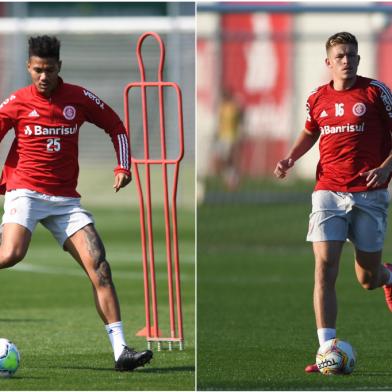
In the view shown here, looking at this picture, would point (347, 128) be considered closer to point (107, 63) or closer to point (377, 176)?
point (377, 176)

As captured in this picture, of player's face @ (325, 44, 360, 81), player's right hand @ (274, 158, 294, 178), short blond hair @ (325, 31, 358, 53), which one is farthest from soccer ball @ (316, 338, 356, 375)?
short blond hair @ (325, 31, 358, 53)

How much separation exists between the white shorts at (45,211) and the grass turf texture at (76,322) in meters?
1.01

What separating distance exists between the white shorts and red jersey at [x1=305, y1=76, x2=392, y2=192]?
1.74 metres

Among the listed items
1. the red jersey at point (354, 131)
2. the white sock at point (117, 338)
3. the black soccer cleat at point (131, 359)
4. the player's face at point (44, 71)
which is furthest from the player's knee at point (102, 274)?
the red jersey at point (354, 131)

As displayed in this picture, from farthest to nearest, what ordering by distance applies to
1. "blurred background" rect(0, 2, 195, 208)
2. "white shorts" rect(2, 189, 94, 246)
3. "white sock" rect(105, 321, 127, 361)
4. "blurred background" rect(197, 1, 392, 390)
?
1. "blurred background" rect(0, 2, 195, 208)
2. "blurred background" rect(197, 1, 392, 390)
3. "white shorts" rect(2, 189, 94, 246)
4. "white sock" rect(105, 321, 127, 361)

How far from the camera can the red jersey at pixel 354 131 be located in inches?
344

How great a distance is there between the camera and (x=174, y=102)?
106ft

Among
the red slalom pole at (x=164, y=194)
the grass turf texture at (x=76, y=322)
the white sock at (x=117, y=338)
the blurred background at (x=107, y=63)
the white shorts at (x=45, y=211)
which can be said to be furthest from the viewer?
the blurred background at (x=107, y=63)

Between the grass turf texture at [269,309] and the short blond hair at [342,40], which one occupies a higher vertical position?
the short blond hair at [342,40]

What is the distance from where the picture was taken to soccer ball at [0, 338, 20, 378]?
8508 millimetres

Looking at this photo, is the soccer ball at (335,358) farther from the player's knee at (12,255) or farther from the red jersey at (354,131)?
the player's knee at (12,255)

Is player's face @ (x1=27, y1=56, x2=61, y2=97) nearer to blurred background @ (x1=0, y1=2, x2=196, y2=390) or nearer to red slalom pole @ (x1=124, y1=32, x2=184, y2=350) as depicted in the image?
red slalom pole @ (x1=124, y1=32, x2=184, y2=350)

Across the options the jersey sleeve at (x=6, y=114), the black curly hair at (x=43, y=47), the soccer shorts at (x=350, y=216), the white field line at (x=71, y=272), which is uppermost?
the black curly hair at (x=43, y=47)

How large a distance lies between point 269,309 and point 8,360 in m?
4.89
